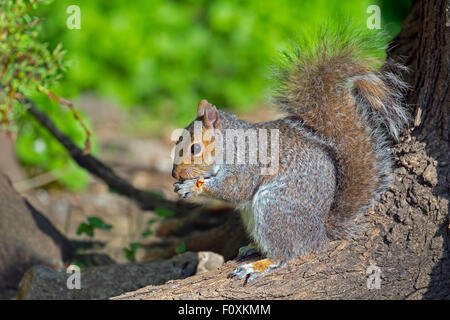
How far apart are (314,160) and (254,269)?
0.37 m

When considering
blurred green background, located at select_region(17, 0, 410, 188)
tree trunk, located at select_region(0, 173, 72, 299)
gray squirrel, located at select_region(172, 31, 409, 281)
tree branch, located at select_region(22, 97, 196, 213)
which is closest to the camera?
gray squirrel, located at select_region(172, 31, 409, 281)

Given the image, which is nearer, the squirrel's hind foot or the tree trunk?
the squirrel's hind foot

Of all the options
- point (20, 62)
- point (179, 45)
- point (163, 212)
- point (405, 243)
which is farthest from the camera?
point (179, 45)

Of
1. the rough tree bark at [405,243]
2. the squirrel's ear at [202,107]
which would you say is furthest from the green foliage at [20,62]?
the rough tree bark at [405,243]

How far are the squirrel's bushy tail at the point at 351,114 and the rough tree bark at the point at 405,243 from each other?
5cm

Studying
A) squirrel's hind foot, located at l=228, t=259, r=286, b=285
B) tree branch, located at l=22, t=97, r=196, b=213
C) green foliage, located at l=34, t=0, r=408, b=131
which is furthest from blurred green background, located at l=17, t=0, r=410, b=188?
squirrel's hind foot, located at l=228, t=259, r=286, b=285

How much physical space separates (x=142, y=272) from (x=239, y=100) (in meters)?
2.40

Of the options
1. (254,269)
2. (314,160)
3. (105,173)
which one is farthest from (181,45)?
(254,269)

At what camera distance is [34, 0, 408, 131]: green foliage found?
405 centimetres

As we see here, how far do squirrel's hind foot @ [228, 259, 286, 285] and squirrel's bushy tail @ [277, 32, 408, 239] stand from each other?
20 cm

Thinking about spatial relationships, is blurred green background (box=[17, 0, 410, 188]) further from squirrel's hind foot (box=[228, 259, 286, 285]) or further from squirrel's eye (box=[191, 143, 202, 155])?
squirrel's hind foot (box=[228, 259, 286, 285])

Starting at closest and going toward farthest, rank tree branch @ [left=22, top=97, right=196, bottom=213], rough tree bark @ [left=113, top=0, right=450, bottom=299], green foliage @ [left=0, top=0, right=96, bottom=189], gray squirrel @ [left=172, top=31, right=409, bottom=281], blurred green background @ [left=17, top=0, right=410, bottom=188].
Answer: rough tree bark @ [left=113, top=0, right=450, bottom=299] < gray squirrel @ [left=172, top=31, right=409, bottom=281] < green foliage @ [left=0, top=0, right=96, bottom=189] < tree branch @ [left=22, top=97, right=196, bottom=213] < blurred green background @ [left=17, top=0, right=410, bottom=188]

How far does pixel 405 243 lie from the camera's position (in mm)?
1752

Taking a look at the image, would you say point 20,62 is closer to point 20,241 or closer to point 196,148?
point 20,241
